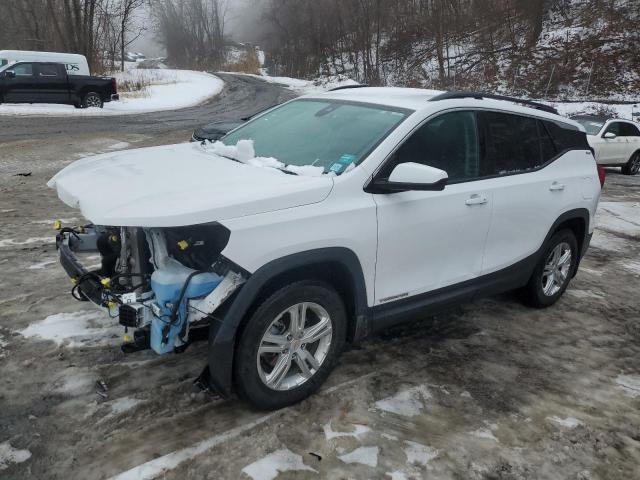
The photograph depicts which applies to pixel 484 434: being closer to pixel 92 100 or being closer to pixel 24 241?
pixel 24 241

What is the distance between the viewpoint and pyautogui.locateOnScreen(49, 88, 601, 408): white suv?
107 inches

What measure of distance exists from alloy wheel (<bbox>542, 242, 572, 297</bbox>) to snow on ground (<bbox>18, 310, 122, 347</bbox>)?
141 inches

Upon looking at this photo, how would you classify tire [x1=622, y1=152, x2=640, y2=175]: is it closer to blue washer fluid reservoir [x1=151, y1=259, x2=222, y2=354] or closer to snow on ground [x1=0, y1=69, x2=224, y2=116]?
blue washer fluid reservoir [x1=151, y1=259, x2=222, y2=354]

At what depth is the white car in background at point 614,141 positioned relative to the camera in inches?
510

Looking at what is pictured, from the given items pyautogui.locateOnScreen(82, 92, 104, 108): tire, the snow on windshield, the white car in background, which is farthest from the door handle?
pyautogui.locateOnScreen(82, 92, 104, 108): tire

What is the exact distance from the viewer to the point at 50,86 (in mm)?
19250

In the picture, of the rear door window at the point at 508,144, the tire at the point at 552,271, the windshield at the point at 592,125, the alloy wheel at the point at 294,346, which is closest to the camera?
the alloy wheel at the point at 294,346

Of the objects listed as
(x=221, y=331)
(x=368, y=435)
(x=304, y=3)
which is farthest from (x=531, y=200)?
(x=304, y=3)

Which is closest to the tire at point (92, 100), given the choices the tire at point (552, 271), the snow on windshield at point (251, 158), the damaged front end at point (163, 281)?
the snow on windshield at point (251, 158)

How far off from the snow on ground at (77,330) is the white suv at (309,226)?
26.4 inches

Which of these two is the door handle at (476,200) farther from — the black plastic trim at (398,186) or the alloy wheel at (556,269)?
the alloy wheel at (556,269)

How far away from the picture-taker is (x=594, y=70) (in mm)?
23094

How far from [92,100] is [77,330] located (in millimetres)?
18893

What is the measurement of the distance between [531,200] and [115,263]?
3042 mm
